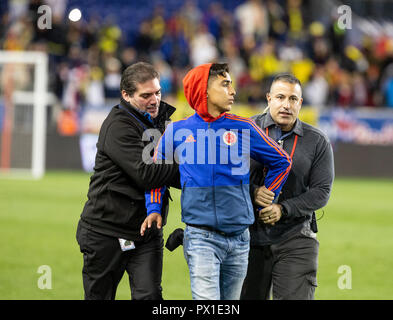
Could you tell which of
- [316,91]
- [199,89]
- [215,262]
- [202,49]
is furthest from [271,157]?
[202,49]

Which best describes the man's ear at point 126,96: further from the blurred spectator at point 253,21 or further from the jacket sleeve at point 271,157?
the blurred spectator at point 253,21

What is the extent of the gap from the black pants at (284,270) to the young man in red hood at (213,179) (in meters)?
0.68

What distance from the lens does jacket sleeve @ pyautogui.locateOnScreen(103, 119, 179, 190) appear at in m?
5.04

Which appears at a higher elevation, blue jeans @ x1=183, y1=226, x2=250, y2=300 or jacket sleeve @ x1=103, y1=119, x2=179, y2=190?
jacket sleeve @ x1=103, y1=119, x2=179, y2=190

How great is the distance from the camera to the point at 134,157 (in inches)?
202

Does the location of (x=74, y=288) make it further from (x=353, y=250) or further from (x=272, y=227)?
(x=353, y=250)

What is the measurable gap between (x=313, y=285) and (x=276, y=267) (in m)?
0.32

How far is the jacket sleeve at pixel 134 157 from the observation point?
198 inches

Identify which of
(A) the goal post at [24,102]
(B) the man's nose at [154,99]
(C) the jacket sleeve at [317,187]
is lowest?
(C) the jacket sleeve at [317,187]

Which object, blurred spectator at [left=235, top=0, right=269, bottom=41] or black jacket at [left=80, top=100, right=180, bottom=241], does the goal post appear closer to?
blurred spectator at [left=235, top=0, right=269, bottom=41]

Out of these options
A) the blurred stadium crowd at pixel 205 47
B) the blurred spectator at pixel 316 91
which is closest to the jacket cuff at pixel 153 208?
the blurred stadium crowd at pixel 205 47

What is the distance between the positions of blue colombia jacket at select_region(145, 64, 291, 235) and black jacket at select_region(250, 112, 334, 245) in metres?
0.64

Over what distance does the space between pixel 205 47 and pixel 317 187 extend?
55.2 feet

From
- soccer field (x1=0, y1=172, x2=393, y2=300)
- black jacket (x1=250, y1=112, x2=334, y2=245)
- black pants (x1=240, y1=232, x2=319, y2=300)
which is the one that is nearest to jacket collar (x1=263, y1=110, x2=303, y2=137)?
black jacket (x1=250, y1=112, x2=334, y2=245)
